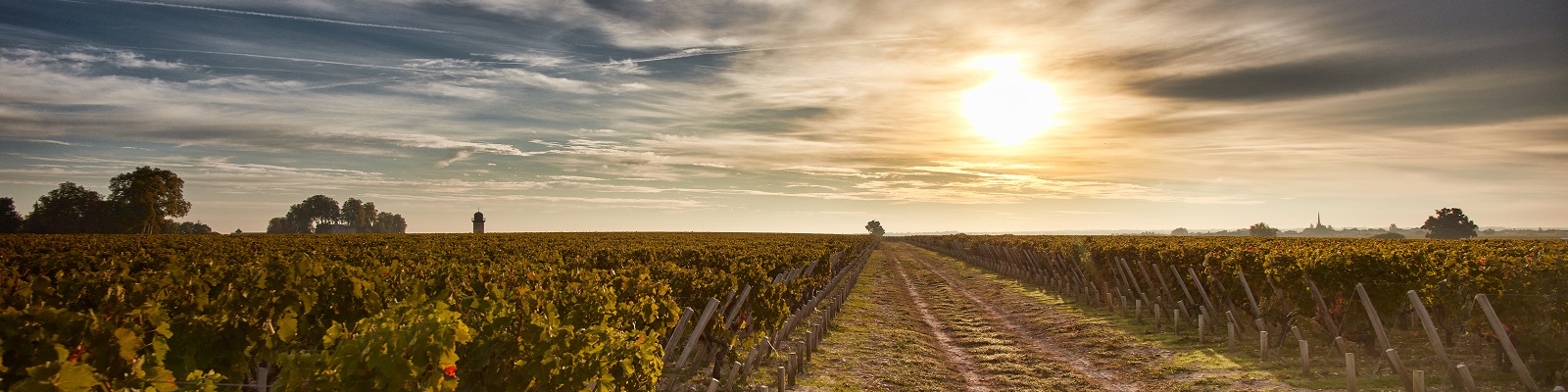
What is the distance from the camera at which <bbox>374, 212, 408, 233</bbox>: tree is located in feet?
508

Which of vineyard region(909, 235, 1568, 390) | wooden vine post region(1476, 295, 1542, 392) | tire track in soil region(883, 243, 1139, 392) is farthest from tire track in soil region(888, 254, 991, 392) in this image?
wooden vine post region(1476, 295, 1542, 392)

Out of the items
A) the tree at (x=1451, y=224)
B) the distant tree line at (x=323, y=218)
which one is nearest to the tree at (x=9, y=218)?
the distant tree line at (x=323, y=218)

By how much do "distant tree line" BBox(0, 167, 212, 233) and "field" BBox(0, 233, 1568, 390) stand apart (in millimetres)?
62821

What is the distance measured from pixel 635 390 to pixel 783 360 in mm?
6870

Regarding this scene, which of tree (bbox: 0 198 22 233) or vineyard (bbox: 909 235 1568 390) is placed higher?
tree (bbox: 0 198 22 233)

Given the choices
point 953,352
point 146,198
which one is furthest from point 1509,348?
point 146,198

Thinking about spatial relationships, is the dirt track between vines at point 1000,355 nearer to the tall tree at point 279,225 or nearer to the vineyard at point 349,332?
the vineyard at point 349,332

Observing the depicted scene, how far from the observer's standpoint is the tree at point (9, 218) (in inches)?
3017

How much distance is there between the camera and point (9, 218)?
7762cm

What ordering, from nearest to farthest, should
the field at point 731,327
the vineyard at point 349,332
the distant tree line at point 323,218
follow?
the vineyard at point 349,332, the field at point 731,327, the distant tree line at point 323,218

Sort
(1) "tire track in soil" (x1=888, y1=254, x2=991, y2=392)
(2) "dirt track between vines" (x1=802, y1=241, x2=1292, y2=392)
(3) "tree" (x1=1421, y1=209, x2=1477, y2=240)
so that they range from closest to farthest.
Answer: (2) "dirt track between vines" (x1=802, y1=241, x2=1292, y2=392) → (1) "tire track in soil" (x1=888, y1=254, x2=991, y2=392) → (3) "tree" (x1=1421, y1=209, x2=1477, y2=240)

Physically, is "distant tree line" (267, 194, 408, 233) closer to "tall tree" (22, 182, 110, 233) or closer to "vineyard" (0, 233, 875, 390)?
"tall tree" (22, 182, 110, 233)

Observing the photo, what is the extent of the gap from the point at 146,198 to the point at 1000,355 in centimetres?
8830

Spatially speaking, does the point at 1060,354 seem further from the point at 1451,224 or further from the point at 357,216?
the point at 357,216
